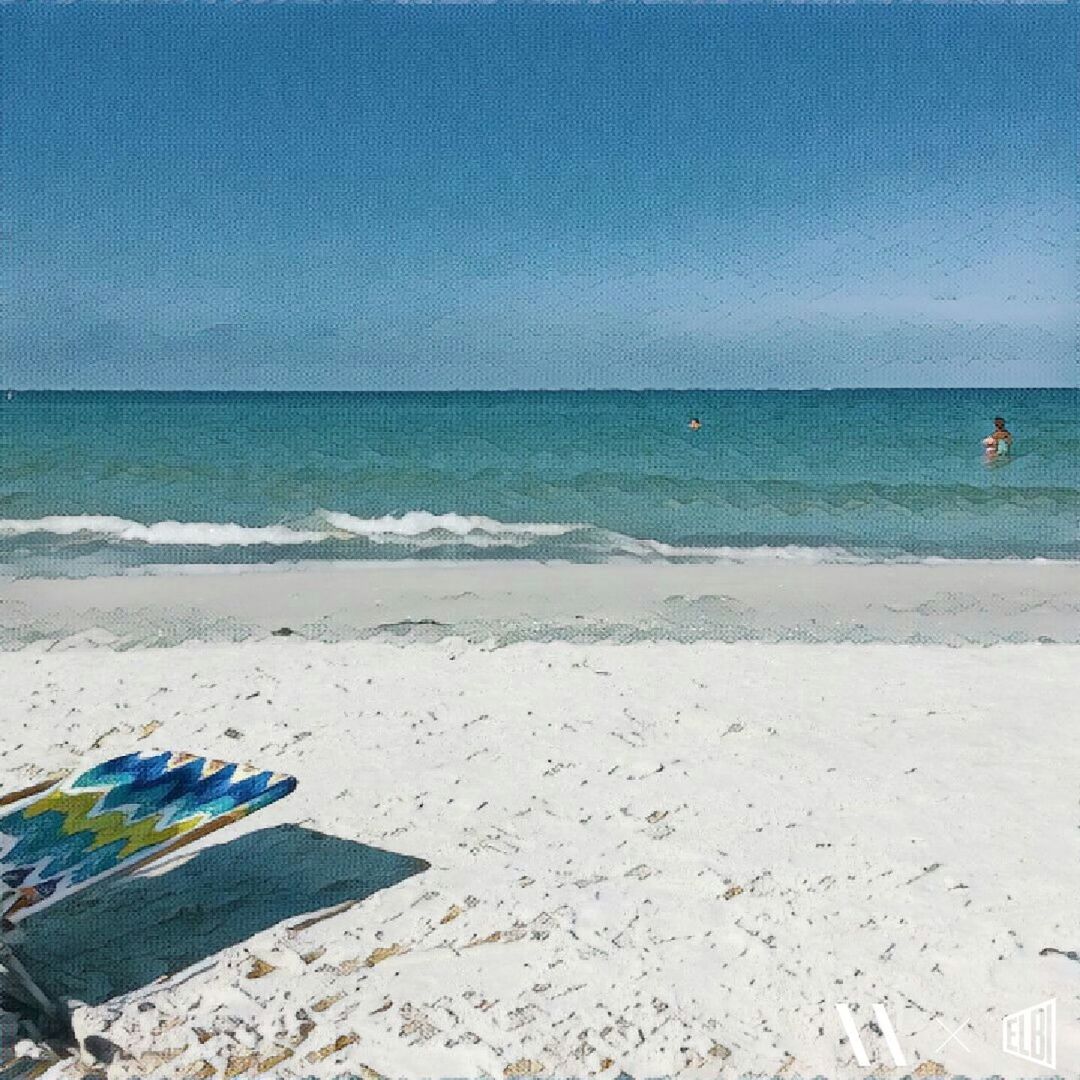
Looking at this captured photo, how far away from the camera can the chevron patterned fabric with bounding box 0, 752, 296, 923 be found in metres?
2.86

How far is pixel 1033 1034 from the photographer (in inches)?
104

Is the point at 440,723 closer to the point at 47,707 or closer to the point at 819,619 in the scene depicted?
the point at 47,707

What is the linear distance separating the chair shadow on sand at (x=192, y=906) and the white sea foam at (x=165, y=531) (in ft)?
28.8

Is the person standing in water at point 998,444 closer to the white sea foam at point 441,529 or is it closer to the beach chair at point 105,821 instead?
the white sea foam at point 441,529

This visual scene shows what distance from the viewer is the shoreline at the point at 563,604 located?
6.95 metres

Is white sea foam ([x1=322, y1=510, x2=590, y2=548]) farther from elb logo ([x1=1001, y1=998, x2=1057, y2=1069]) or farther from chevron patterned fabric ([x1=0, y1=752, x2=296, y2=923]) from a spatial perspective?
elb logo ([x1=1001, y1=998, x2=1057, y2=1069])

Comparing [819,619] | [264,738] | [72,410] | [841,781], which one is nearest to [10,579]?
[264,738]

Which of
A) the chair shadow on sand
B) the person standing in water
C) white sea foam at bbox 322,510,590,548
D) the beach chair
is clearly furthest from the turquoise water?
the beach chair

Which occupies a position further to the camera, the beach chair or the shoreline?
the shoreline

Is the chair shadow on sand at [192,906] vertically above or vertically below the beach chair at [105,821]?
below

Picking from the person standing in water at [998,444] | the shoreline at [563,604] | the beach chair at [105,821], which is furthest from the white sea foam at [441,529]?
the person standing in water at [998,444]

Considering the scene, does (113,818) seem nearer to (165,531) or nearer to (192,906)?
(192,906)

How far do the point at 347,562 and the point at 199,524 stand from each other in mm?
4083
